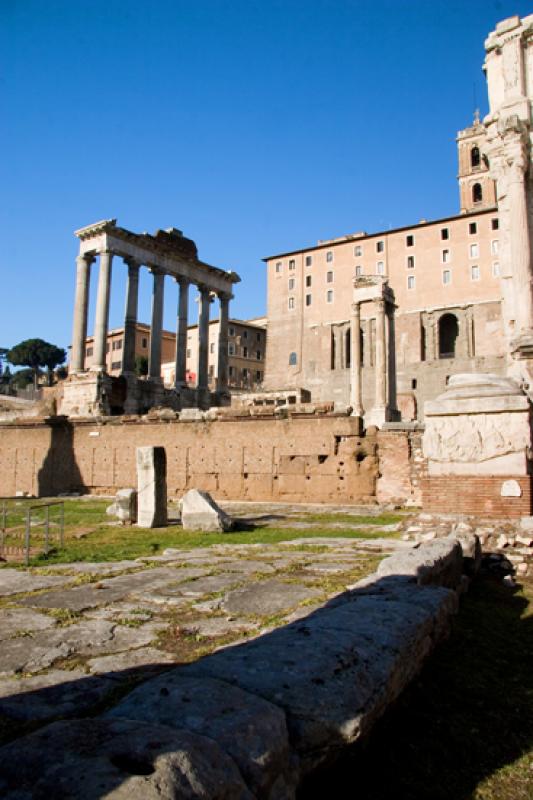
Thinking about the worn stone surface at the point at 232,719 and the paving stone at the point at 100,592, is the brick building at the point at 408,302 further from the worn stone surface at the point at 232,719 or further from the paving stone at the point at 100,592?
the worn stone surface at the point at 232,719

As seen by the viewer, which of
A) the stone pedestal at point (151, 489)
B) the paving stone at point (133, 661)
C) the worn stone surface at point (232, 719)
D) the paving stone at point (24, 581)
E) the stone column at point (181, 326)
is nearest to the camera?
the worn stone surface at point (232, 719)

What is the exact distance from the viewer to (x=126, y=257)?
29484mm

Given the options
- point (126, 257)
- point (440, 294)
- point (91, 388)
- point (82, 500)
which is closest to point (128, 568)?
point (82, 500)

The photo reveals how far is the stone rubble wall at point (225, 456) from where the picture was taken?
13789mm

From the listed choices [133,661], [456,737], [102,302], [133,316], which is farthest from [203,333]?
[456,737]

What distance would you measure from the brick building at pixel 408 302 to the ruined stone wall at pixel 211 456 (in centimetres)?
2807

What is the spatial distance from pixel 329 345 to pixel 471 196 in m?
21.6

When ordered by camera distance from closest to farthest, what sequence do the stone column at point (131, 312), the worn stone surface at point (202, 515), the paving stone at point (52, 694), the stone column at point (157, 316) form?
the paving stone at point (52, 694) < the worn stone surface at point (202, 515) < the stone column at point (131, 312) < the stone column at point (157, 316)

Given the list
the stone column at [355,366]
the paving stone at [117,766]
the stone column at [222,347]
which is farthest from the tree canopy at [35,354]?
the paving stone at [117,766]

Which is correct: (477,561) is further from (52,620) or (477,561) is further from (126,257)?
(126,257)

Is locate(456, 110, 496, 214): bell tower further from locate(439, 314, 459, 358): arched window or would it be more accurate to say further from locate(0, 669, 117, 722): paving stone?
locate(0, 669, 117, 722): paving stone

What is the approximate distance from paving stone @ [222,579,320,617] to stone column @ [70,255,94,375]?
2504cm

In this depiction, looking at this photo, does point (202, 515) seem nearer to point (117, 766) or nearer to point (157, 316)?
point (117, 766)

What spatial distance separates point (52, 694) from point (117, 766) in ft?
4.02
